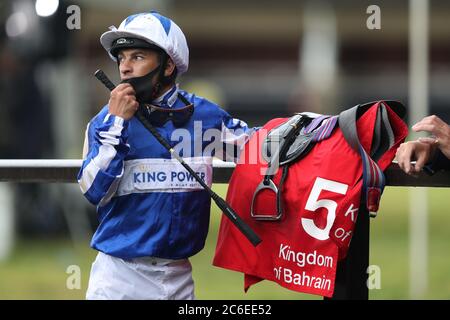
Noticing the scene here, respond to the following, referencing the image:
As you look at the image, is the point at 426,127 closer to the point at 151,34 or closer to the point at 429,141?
the point at 429,141

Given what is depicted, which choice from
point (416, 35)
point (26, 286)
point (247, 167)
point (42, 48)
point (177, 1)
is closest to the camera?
point (247, 167)

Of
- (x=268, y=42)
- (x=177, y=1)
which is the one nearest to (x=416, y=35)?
(x=177, y=1)

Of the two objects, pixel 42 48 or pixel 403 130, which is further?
pixel 42 48

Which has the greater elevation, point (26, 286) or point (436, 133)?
point (436, 133)

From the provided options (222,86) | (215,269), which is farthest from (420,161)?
(222,86)

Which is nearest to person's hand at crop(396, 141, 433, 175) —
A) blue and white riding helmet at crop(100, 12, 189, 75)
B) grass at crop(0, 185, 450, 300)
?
blue and white riding helmet at crop(100, 12, 189, 75)

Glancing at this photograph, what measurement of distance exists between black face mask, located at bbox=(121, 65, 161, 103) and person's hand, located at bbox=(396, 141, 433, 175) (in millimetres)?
776

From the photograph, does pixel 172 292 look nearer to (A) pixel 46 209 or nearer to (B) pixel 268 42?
(A) pixel 46 209

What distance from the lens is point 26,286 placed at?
7.59 m

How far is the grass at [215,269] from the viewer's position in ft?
23.1

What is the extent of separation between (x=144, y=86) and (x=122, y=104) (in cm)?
15

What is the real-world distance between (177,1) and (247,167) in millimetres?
17240

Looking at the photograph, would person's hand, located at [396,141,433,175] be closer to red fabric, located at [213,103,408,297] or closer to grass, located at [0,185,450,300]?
red fabric, located at [213,103,408,297]
